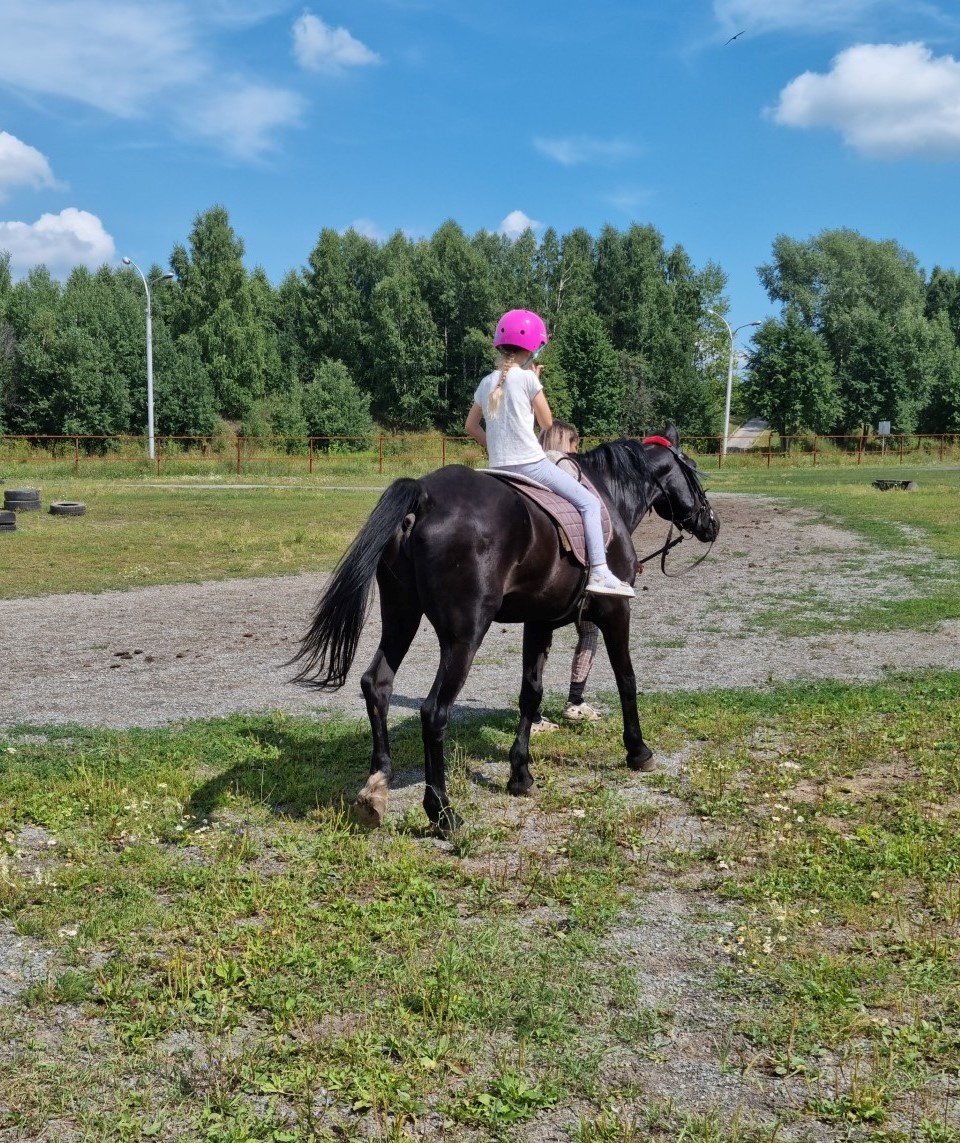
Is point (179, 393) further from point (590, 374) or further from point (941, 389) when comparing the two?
point (941, 389)

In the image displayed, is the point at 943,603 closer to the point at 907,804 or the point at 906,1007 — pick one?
the point at 907,804

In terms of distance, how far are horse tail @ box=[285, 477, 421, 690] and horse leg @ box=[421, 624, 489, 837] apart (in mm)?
499

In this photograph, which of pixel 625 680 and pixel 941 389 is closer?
pixel 625 680

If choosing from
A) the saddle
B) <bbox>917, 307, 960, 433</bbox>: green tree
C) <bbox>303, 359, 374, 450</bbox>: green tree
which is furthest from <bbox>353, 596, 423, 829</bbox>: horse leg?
<bbox>917, 307, 960, 433</bbox>: green tree

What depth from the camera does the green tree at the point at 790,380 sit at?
207ft

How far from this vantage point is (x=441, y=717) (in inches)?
196

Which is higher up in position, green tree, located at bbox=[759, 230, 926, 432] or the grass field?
green tree, located at bbox=[759, 230, 926, 432]

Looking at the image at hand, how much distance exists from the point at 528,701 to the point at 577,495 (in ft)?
4.38

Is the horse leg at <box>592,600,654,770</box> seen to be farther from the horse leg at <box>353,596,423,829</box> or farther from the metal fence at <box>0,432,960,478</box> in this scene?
the metal fence at <box>0,432,960,478</box>

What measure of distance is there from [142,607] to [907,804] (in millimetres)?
9358

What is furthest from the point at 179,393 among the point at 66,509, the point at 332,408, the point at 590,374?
the point at 66,509

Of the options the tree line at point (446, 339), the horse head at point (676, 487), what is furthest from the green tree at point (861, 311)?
the horse head at point (676, 487)

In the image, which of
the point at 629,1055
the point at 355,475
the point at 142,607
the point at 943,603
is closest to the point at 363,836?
the point at 629,1055

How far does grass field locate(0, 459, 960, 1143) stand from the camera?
9.21 ft
